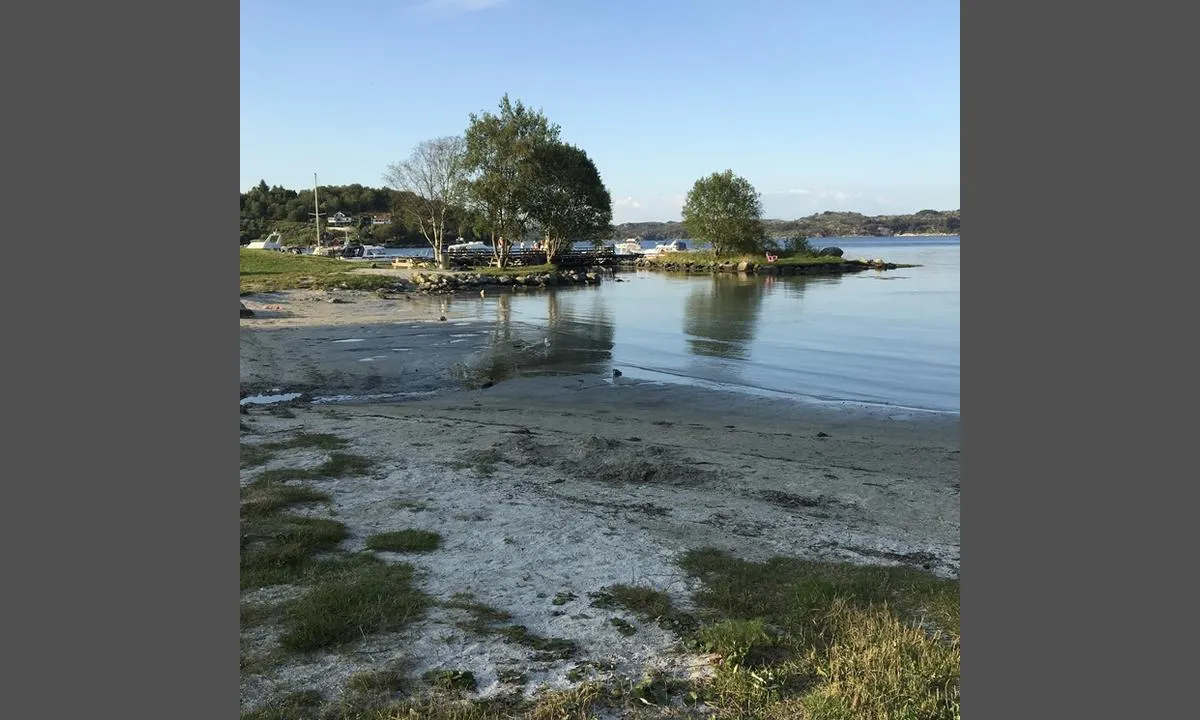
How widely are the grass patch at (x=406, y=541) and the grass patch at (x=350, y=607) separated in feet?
1.95

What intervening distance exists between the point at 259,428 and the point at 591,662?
33.9 ft

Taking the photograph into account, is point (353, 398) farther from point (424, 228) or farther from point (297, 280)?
point (424, 228)

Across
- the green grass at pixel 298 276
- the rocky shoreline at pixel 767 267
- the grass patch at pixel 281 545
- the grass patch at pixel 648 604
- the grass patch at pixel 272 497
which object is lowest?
the grass patch at pixel 648 604

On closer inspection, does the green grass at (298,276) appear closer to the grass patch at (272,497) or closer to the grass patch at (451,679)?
the grass patch at (272,497)

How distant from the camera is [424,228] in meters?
88.4

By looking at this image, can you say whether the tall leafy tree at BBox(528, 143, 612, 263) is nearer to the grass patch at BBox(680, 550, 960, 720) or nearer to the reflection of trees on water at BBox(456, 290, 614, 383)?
the reflection of trees on water at BBox(456, 290, 614, 383)

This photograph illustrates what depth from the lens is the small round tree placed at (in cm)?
10838

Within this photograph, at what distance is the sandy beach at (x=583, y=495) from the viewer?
5344 mm

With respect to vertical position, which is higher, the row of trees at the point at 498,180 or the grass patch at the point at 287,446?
the row of trees at the point at 498,180

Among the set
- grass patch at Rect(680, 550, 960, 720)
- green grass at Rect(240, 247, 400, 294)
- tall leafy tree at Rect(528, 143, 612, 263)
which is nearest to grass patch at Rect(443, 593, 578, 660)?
grass patch at Rect(680, 550, 960, 720)

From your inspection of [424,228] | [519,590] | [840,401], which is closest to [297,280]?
[424,228]

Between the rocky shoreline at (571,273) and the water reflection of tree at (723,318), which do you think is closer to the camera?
the water reflection of tree at (723,318)

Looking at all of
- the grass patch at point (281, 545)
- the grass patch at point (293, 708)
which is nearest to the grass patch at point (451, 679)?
the grass patch at point (293, 708)

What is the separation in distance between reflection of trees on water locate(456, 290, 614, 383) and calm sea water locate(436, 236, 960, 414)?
0.05 m
